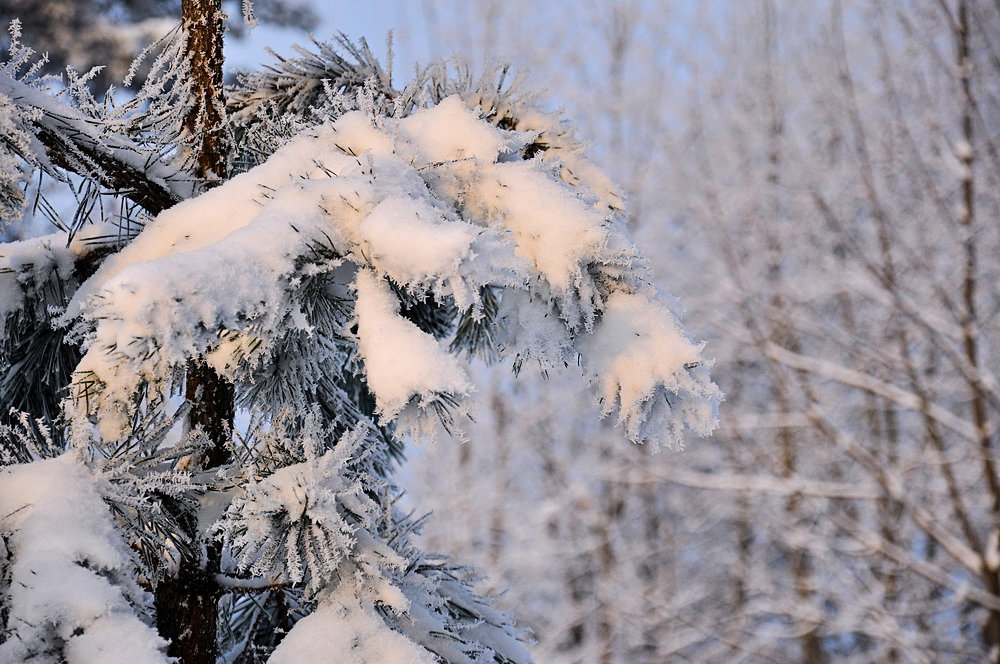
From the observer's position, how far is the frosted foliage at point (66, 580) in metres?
0.64

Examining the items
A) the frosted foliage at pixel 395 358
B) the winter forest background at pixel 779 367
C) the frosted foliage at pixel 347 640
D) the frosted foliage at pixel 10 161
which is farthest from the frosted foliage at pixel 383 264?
the winter forest background at pixel 779 367

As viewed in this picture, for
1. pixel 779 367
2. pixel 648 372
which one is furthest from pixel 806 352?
pixel 648 372

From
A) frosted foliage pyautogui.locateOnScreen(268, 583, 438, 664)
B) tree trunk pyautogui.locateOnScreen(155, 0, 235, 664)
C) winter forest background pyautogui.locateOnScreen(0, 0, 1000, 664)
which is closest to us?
frosted foliage pyautogui.locateOnScreen(268, 583, 438, 664)

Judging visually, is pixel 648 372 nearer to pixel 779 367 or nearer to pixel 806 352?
pixel 779 367

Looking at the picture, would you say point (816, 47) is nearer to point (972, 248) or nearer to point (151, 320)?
point (972, 248)

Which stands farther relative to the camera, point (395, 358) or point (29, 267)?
point (29, 267)

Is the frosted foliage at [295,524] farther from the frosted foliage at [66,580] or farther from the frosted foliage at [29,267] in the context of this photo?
the frosted foliage at [29,267]

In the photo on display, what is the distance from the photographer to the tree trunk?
3.10 ft

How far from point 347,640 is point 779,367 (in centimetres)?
608

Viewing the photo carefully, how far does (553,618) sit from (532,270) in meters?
7.41

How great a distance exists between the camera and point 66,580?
0.66m

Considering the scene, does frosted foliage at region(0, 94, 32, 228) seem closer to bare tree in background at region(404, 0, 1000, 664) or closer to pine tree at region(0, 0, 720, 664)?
pine tree at region(0, 0, 720, 664)

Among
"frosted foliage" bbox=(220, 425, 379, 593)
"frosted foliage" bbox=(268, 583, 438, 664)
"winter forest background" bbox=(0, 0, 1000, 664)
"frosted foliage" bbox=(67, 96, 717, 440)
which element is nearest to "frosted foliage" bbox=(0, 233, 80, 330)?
"frosted foliage" bbox=(67, 96, 717, 440)

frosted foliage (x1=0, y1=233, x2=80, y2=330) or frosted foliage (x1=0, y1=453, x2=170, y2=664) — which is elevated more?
frosted foliage (x1=0, y1=233, x2=80, y2=330)
